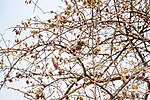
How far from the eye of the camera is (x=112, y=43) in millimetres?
2891

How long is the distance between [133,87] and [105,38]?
35.6 inches

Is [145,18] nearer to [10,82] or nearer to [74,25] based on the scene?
[74,25]

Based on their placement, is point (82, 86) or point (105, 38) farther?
point (105, 38)

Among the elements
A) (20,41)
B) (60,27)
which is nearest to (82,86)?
(60,27)

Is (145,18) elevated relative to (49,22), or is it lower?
lower

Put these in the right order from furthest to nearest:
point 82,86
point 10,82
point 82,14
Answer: point 10,82, point 82,14, point 82,86

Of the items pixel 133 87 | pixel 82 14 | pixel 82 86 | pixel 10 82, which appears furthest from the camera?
pixel 10 82

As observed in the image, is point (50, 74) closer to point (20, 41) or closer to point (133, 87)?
point (20, 41)

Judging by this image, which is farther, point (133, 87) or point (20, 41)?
point (20, 41)

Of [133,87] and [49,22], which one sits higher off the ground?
[49,22]

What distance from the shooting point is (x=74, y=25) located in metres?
2.96

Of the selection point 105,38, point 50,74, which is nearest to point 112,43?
point 105,38

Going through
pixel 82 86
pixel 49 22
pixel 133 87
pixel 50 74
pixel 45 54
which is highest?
pixel 49 22

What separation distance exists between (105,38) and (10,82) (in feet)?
2.89
